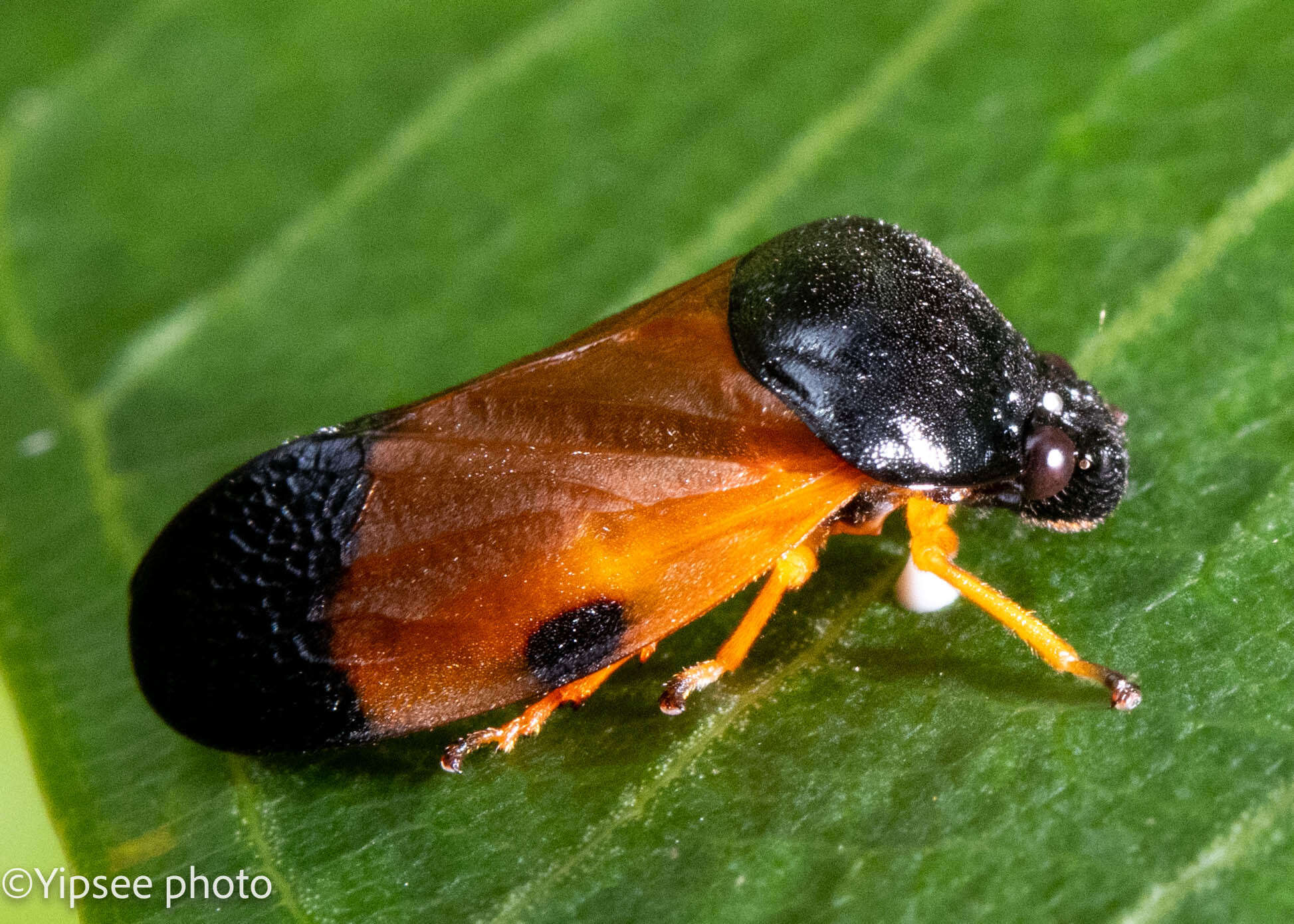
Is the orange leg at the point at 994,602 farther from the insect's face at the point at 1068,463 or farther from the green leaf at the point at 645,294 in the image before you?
the insect's face at the point at 1068,463

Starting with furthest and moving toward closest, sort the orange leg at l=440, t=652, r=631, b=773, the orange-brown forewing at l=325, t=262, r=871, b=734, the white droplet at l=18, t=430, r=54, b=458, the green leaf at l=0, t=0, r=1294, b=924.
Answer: the white droplet at l=18, t=430, r=54, b=458, the orange leg at l=440, t=652, r=631, b=773, the orange-brown forewing at l=325, t=262, r=871, b=734, the green leaf at l=0, t=0, r=1294, b=924

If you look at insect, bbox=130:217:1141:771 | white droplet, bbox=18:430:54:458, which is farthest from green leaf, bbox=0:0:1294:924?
insect, bbox=130:217:1141:771

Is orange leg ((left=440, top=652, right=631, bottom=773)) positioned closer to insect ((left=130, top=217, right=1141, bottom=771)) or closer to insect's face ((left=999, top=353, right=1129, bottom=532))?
insect ((left=130, top=217, right=1141, bottom=771))

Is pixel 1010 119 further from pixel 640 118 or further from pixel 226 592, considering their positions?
pixel 226 592

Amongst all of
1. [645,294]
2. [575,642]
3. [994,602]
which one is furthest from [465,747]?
[645,294]

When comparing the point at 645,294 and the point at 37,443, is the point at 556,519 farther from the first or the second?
the point at 37,443

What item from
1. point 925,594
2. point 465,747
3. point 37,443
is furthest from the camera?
point 37,443
